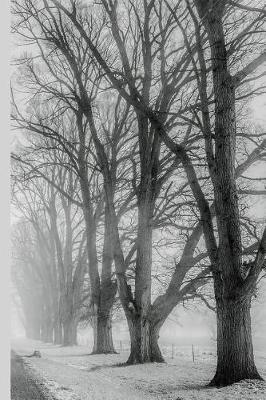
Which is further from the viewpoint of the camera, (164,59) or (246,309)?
(164,59)

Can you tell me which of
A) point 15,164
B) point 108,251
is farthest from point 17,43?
point 108,251

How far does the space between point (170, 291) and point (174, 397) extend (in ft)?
16.6

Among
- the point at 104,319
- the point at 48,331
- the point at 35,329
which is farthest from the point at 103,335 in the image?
the point at 35,329

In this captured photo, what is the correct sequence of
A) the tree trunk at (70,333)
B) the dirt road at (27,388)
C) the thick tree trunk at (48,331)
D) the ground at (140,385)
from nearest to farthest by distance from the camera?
the dirt road at (27,388)
the ground at (140,385)
the tree trunk at (70,333)
the thick tree trunk at (48,331)

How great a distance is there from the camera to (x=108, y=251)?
15227 millimetres

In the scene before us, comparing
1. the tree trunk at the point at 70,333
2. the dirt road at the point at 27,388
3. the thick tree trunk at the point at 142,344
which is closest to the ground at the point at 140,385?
the dirt road at the point at 27,388

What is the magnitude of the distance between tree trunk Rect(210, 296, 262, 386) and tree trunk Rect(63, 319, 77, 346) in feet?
49.6

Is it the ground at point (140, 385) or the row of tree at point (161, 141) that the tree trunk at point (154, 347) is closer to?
the row of tree at point (161, 141)

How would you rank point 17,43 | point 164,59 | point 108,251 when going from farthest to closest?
point 108,251, point 17,43, point 164,59

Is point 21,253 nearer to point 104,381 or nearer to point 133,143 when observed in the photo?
point 133,143

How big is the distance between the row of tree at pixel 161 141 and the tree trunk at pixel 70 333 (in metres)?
0.06

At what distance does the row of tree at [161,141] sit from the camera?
7574 millimetres

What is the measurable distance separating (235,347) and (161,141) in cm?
590

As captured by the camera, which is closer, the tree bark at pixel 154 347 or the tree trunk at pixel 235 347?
the tree trunk at pixel 235 347
